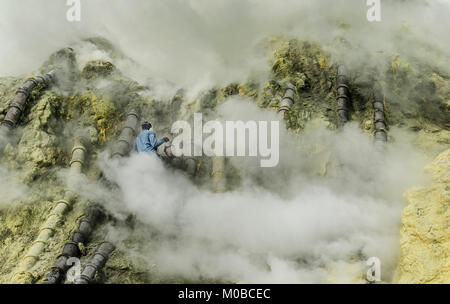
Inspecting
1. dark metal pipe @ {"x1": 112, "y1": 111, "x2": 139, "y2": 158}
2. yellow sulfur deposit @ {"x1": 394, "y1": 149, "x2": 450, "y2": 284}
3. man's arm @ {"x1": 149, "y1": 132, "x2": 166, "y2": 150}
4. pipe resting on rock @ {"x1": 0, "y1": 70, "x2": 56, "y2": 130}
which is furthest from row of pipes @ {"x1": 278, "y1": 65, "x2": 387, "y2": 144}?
pipe resting on rock @ {"x1": 0, "y1": 70, "x2": 56, "y2": 130}

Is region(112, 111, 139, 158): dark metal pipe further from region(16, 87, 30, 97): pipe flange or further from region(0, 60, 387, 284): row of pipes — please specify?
region(16, 87, 30, 97): pipe flange

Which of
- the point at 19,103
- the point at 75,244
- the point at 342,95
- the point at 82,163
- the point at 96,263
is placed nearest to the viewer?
the point at 96,263

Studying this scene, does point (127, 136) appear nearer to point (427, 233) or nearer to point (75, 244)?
point (75, 244)

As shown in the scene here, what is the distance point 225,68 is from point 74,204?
5075 millimetres

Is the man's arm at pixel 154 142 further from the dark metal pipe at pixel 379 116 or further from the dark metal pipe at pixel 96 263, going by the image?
the dark metal pipe at pixel 379 116

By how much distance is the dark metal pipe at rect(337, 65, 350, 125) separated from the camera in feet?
29.8

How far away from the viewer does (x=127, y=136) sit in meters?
9.54

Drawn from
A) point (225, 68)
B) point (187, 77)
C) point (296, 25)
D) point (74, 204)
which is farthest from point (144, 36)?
point (74, 204)

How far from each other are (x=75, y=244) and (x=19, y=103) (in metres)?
3.73

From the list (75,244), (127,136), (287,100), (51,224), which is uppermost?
(287,100)

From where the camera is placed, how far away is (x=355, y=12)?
1076 centimetres

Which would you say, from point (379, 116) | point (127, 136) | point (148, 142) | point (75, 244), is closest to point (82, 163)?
point (127, 136)

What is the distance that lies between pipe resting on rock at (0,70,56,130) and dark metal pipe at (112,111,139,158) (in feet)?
7.36

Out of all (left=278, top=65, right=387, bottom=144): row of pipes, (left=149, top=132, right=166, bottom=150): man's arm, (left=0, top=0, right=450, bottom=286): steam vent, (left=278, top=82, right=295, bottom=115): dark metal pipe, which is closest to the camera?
(left=0, top=0, right=450, bottom=286): steam vent
